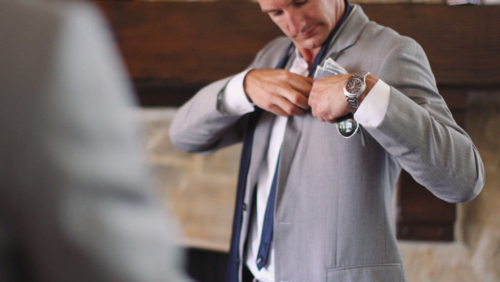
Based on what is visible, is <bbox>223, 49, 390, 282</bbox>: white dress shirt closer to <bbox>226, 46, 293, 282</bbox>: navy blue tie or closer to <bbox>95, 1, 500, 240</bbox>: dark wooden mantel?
<bbox>226, 46, 293, 282</bbox>: navy blue tie

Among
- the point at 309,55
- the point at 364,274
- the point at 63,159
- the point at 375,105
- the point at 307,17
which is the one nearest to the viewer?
the point at 63,159

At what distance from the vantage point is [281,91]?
83 centimetres

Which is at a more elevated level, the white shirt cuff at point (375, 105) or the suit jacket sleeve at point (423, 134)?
the white shirt cuff at point (375, 105)

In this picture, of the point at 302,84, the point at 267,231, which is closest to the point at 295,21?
the point at 302,84

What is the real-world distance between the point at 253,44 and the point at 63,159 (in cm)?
123

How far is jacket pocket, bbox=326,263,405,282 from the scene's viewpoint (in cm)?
77

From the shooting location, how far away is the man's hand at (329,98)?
0.68m

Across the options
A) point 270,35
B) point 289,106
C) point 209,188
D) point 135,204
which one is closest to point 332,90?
point 289,106

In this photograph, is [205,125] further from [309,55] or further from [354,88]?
[354,88]

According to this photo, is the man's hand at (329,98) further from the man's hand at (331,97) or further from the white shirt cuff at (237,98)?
the white shirt cuff at (237,98)

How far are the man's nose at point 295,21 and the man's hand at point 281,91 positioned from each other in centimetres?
12

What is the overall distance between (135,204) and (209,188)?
1600mm

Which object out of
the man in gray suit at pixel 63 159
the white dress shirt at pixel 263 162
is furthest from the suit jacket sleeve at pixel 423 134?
the man in gray suit at pixel 63 159

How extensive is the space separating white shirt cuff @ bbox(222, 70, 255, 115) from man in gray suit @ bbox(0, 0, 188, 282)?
75 centimetres
